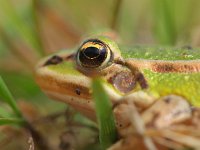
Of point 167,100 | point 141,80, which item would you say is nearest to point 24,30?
point 141,80

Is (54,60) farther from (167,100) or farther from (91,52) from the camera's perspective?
(167,100)

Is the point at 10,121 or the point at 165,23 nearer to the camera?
the point at 10,121

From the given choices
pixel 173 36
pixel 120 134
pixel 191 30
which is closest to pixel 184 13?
pixel 191 30

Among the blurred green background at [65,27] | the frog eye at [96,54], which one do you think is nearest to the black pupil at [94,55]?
the frog eye at [96,54]

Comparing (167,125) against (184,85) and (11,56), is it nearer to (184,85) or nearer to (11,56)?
(184,85)

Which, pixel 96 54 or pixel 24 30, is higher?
pixel 24 30

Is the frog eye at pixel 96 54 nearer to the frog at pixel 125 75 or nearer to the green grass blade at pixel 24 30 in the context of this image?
the frog at pixel 125 75

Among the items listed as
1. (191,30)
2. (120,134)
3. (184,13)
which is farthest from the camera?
(184,13)
